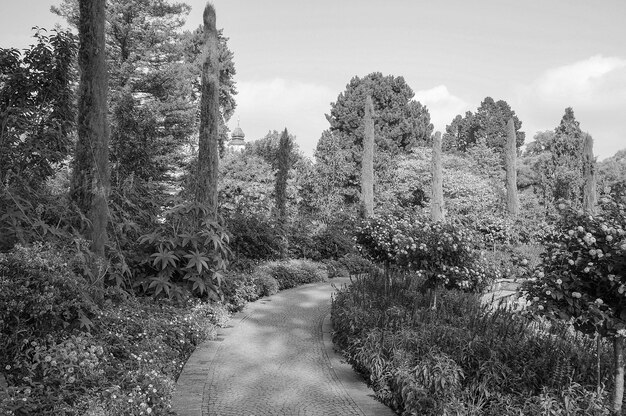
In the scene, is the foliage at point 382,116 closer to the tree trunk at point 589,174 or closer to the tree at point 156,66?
the tree at point 156,66

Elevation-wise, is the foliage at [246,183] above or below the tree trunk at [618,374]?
above

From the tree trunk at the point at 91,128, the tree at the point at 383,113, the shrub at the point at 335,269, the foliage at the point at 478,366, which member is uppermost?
the tree at the point at 383,113

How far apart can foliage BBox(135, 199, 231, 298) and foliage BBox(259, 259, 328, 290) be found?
3029 mm

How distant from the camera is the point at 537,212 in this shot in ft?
81.9

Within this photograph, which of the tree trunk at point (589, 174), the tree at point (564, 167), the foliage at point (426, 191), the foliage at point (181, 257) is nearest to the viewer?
the foliage at point (181, 257)

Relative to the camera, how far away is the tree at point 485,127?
4225 centimetres

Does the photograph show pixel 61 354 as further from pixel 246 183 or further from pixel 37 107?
pixel 246 183

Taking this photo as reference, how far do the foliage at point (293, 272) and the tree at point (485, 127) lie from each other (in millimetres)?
33478

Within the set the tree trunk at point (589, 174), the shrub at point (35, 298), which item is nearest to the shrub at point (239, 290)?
the shrub at point (35, 298)

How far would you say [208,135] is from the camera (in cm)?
852

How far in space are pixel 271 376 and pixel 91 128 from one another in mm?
3620

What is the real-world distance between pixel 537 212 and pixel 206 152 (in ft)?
70.9

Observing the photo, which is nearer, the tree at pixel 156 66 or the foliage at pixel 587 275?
the foliage at pixel 587 275

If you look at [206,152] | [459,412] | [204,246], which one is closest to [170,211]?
[204,246]
